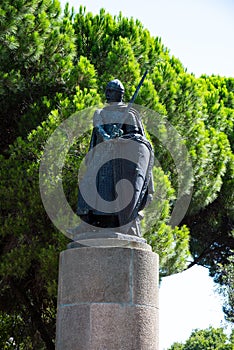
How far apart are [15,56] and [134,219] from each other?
720cm

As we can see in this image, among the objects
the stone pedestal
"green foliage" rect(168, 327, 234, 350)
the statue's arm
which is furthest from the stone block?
"green foliage" rect(168, 327, 234, 350)

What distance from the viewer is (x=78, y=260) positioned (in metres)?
6.84

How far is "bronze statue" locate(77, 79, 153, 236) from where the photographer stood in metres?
7.29

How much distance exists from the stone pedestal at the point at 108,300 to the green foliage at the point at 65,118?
513 centimetres

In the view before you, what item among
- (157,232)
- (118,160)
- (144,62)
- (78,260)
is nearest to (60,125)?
(157,232)

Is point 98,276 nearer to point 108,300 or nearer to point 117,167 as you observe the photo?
point 108,300

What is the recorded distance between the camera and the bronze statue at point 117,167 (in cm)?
729

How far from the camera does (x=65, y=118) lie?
12.2 metres

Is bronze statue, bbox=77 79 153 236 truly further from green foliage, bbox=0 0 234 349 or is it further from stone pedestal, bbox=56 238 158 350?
green foliage, bbox=0 0 234 349

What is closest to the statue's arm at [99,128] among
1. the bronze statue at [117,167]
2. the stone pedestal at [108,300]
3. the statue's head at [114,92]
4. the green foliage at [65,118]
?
the bronze statue at [117,167]

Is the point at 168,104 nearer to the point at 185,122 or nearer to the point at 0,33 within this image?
the point at 185,122

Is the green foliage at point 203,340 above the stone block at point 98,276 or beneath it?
above

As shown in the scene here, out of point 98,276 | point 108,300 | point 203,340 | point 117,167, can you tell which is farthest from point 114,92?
point 203,340

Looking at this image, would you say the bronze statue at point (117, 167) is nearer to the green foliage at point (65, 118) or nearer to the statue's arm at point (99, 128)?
the statue's arm at point (99, 128)
